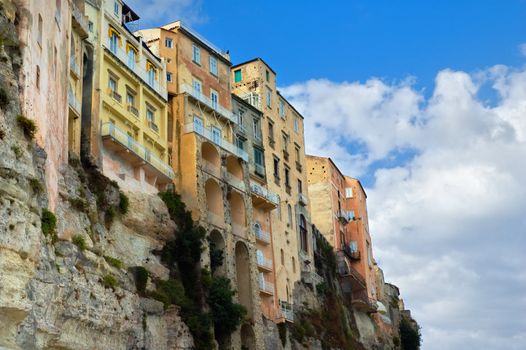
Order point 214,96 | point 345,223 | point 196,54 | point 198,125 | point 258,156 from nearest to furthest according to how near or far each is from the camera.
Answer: point 198,125, point 196,54, point 214,96, point 258,156, point 345,223

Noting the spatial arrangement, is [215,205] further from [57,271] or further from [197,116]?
[57,271]

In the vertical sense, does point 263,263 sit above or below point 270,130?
below

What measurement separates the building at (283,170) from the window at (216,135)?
8.39m

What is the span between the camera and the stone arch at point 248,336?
5297 centimetres

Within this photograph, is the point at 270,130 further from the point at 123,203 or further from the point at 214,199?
the point at 123,203

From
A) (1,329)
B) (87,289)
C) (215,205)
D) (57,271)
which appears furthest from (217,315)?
(1,329)

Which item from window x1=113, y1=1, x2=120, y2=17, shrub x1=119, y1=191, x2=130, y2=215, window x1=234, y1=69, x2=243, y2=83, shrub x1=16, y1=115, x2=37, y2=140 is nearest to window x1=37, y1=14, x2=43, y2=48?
shrub x1=16, y1=115, x2=37, y2=140

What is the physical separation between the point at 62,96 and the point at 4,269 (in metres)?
14.3

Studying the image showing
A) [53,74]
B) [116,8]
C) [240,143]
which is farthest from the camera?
[240,143]

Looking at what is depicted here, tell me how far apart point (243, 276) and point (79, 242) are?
19942 millimetres

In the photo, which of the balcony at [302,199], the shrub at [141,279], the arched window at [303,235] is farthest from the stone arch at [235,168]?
the shrub at [141,279]

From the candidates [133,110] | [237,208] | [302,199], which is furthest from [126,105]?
[302,199]

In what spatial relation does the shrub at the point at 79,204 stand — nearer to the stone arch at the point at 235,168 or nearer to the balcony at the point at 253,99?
the stone arch at the point at 235,168

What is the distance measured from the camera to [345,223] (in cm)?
8438
